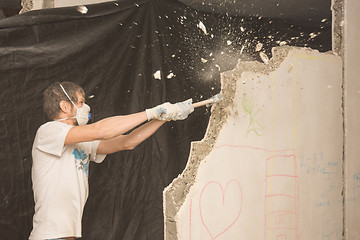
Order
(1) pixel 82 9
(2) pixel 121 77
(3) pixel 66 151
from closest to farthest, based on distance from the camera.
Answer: (3) pixel 66 151 < (1) pixel 82 9 < (2) pixel 121 77

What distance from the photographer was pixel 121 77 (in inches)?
85.7

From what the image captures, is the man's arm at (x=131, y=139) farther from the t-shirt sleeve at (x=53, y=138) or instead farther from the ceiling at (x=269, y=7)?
the ceiling at (x=269, y=7)

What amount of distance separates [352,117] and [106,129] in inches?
71.6

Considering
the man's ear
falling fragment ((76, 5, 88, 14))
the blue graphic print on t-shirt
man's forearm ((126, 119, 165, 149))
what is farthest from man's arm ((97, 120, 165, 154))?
falling fragment ((76, 5, 88, 14))

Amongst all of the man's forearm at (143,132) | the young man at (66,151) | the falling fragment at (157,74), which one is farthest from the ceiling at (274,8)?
the young man at (66,151)

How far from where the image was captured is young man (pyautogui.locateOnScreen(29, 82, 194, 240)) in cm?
153

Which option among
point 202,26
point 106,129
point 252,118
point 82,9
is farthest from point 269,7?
point 106,129

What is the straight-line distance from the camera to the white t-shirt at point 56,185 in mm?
1562

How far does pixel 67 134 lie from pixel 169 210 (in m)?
0.57

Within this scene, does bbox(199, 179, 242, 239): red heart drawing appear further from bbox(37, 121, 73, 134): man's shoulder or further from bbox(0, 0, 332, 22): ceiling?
bbox(0, 0, 332, 22): ceiling

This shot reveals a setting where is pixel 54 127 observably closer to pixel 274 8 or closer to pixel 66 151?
pixel 66 151

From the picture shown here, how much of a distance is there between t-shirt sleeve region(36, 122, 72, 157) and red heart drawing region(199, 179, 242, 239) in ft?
2.22

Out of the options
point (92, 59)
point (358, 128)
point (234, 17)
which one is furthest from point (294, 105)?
point (92, 59)

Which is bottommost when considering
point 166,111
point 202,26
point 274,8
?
point 166,111
